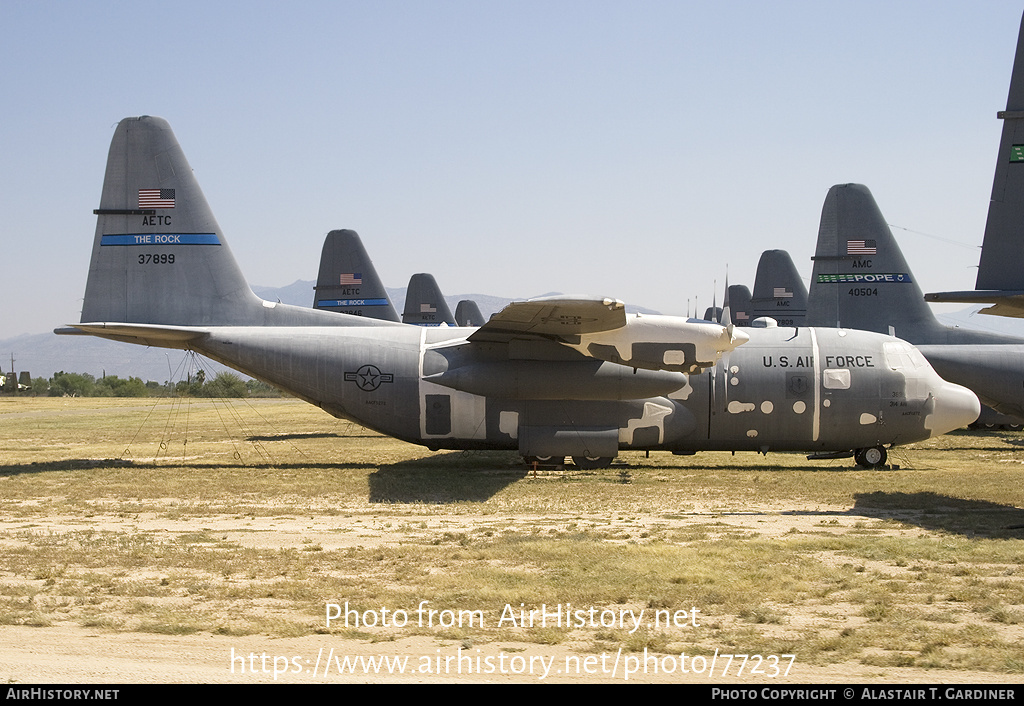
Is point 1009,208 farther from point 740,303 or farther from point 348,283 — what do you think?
point 740,303

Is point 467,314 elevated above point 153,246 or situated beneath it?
situated beneath

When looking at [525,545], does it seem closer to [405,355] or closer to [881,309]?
[405,355]

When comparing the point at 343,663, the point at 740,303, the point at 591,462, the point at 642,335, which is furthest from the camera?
the point at 740,303

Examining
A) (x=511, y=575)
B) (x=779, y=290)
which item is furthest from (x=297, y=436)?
(x=511, y=575)

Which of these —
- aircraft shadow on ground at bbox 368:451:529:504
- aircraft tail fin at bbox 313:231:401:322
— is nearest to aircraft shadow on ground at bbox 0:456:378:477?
aircraft shadow on ground at bbox 368:451:529:504

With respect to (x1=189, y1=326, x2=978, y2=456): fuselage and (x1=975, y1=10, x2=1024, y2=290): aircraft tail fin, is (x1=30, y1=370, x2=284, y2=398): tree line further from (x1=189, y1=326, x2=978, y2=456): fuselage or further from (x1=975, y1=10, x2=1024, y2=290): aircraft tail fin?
(x1=975, y1=10, x2=1024, y2=290): aircraft tail fin

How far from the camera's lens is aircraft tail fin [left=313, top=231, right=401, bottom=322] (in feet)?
118

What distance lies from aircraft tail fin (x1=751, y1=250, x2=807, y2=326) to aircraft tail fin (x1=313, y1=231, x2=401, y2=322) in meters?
17.2

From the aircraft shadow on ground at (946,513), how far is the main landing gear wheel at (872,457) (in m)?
4.90

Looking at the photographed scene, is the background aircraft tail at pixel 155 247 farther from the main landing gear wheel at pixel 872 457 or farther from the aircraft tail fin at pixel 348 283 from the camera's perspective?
the main landing gear wheel at pixel 872 457

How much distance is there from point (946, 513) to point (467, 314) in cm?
3993

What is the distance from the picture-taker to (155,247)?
21781 mm

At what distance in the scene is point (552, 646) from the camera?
25.8 ft

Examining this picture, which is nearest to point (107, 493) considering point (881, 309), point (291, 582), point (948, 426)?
point (291, 582)
